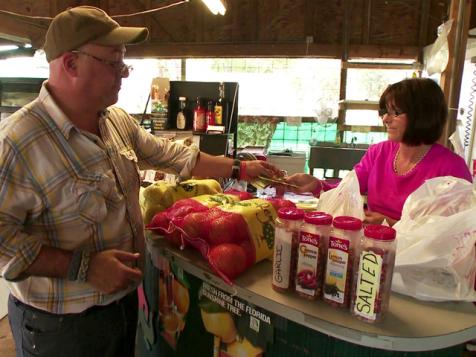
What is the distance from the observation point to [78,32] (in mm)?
1155

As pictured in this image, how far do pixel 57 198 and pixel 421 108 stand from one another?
1.52m

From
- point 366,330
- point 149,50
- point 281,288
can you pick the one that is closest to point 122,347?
point 281,288

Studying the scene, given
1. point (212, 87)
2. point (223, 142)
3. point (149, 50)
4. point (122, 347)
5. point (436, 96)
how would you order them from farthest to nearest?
point (149, 50)
point (212, 87)
point (223, 142)
point (436, 96)
point (122, 347)

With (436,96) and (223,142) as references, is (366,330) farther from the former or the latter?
(223,142)

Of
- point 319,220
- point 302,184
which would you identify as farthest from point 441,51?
point 319,220

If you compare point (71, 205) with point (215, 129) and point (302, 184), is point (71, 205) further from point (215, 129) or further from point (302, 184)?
point (215, 129)

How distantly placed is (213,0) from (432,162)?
79.9 inches

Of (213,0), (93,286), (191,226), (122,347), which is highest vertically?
(213,0)

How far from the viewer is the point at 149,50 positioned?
5570 millimetres

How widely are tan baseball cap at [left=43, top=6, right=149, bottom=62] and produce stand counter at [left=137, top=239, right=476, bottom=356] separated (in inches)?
31.8

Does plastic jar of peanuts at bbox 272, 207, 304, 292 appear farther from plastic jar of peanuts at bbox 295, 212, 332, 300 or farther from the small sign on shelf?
the small sign on shelf

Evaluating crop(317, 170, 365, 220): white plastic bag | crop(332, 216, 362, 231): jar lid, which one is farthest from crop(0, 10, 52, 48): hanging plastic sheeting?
crop(332, 216, 362, 231): jar lid

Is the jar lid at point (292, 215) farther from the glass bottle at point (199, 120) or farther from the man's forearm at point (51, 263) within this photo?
the glass bottle at point (199, 120)

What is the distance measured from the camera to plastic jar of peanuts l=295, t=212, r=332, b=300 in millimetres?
966
